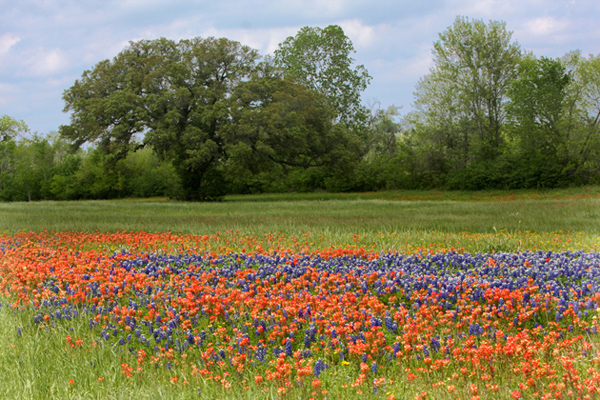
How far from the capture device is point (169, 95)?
28.3 m

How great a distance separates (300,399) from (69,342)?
2.42m

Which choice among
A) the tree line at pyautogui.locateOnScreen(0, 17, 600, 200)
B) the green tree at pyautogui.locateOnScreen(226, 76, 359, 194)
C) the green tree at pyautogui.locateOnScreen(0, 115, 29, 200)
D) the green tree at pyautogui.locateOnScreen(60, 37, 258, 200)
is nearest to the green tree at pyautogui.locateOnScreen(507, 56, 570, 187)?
the tree line at pyautogui.locateOnScreen(0, 17, 600, 200)

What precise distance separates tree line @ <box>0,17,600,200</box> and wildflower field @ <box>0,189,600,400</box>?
21.6 metres

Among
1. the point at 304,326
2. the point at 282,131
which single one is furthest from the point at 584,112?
the point at 304,326

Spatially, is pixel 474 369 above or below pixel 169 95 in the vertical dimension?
below

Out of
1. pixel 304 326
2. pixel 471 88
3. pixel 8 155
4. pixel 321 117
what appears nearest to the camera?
pixel 304 326

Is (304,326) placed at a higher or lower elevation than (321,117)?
lower

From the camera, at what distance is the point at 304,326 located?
4301mm

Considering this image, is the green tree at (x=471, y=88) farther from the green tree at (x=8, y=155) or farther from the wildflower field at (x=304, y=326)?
the green tree at (x=8, y=155)

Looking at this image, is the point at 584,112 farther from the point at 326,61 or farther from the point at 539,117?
the point at 326,61

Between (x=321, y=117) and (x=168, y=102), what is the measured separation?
10661 millimetres

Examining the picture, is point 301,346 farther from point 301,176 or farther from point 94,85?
point 301,176

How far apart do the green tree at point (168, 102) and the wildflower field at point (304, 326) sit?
2196 centimetres

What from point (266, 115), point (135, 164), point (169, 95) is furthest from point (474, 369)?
point (135, 164)
